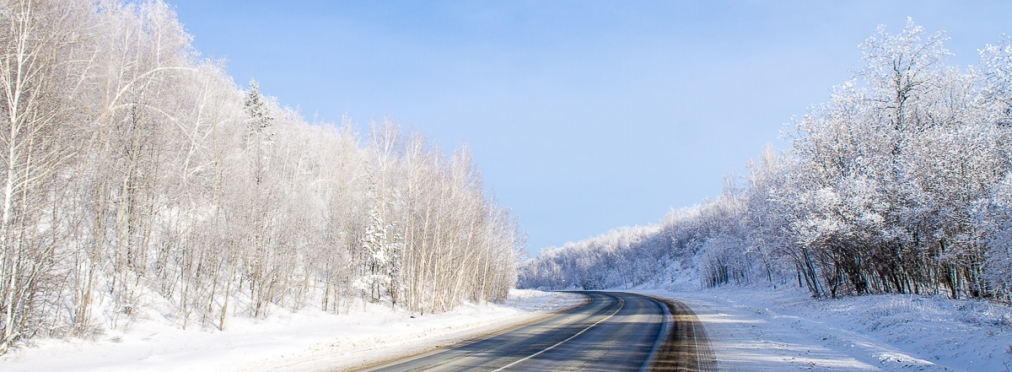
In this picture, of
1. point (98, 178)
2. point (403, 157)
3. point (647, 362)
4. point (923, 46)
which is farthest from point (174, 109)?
point (923, 46)

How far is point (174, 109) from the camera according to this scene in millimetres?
20734

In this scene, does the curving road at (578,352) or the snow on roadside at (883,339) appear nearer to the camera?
the snow on roadside at (883,339)

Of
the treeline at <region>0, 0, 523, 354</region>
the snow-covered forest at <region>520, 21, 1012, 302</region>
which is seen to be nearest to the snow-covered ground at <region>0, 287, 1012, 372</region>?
Result: the treeline at <region>0, 0, 523, 354</region>

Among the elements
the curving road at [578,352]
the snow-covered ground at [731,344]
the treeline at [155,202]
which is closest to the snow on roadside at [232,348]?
the snow-covered ground at [731,344]

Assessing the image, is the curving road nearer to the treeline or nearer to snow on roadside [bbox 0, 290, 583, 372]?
snow on roadside [bbox 0, 290, 583, 372]

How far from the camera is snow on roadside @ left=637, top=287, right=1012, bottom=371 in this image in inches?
404

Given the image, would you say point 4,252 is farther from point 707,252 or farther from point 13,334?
point 707,252

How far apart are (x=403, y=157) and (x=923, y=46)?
30.4 metres

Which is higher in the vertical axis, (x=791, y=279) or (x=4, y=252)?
(x=4, y=252)

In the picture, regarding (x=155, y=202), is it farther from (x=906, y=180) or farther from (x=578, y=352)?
(x=906, y=180)

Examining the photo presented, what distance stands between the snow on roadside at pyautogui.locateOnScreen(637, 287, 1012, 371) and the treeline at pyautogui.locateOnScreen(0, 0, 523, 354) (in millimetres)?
17440

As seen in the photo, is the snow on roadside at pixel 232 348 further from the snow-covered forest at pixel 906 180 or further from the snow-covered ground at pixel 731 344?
the snow-covered forest at pixel 906 180

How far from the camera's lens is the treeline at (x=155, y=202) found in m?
11.8

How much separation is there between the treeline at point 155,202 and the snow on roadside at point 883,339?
17.4 metres
